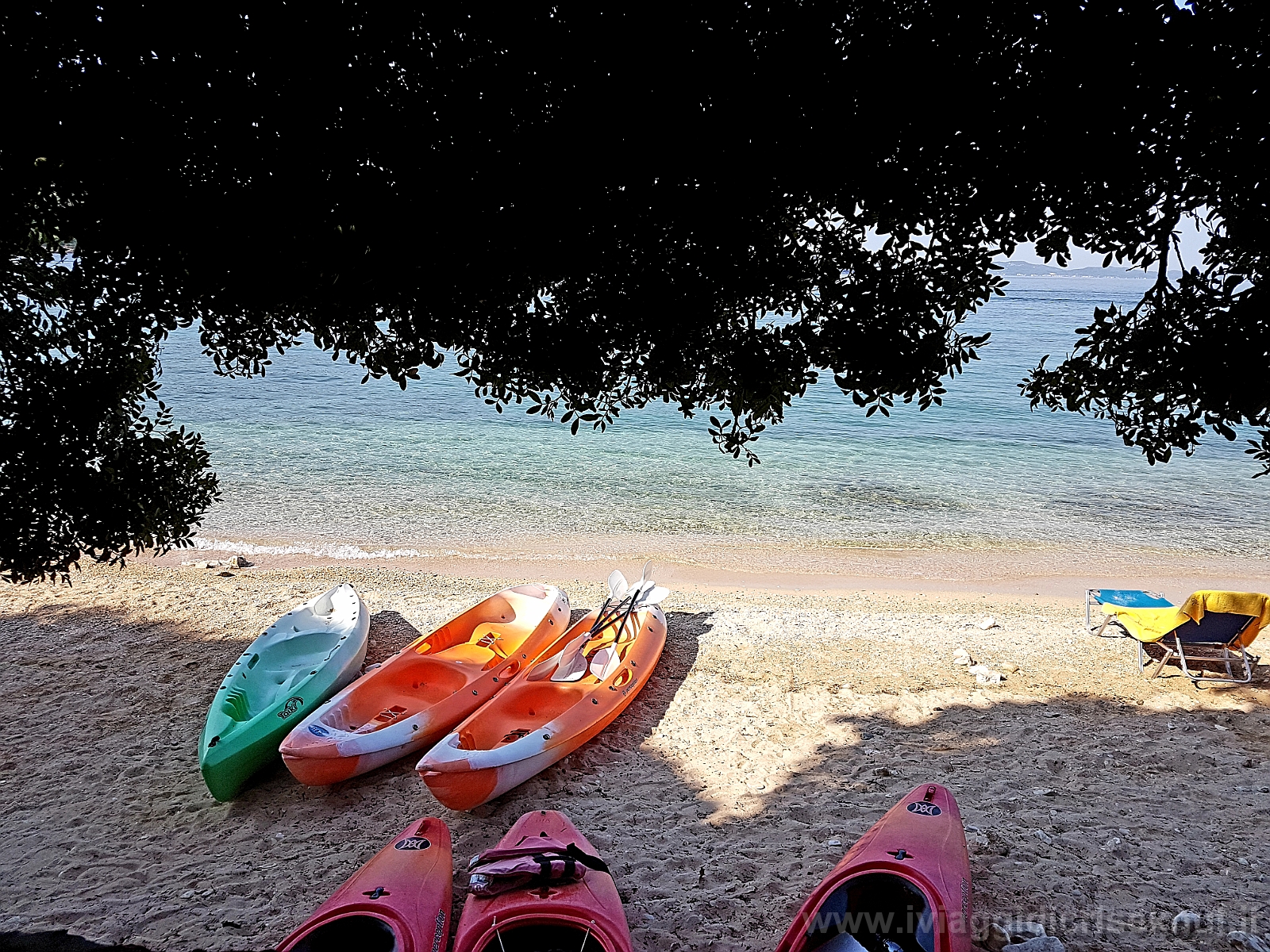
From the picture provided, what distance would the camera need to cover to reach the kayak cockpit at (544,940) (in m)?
3.50

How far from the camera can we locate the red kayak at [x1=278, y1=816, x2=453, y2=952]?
3.53m

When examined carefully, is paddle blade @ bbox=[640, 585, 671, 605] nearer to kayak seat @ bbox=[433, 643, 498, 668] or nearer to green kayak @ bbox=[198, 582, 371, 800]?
kayak seat @ bbox=[433, 643, 498, 668]

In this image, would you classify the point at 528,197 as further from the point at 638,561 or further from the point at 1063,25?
the point at 638,561

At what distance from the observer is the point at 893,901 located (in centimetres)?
355

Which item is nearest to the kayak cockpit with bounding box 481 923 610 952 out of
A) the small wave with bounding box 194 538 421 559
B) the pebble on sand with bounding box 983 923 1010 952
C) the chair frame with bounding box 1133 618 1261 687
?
the pebble on sand with bounding box 983 923 1010 952

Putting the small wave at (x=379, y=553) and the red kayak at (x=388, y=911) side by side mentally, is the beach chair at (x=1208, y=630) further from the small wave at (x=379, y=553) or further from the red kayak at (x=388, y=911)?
the small wave at (x=379, y=553)

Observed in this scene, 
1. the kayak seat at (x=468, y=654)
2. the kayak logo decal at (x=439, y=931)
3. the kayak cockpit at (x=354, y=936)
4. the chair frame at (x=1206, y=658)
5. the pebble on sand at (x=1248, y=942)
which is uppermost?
the chair frame at (x=1206, y=658)

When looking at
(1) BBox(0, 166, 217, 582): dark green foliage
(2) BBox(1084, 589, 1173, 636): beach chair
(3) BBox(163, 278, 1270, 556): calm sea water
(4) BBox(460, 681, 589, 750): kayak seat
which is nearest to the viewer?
(1) BBox(0, 166, 217, 582): dark green foliage

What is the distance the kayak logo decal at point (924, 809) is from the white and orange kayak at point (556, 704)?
217 cm

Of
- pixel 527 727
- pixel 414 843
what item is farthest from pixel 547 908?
pixel 527 727

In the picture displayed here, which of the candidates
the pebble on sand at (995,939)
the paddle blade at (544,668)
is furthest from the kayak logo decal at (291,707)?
the pebble on sand at (995,939)

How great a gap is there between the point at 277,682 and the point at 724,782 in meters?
3.38

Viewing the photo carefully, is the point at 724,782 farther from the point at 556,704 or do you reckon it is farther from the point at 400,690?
the point at 400,690

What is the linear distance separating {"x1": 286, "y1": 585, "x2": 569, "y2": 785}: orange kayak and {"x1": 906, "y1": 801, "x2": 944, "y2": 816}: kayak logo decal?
9.90ft
